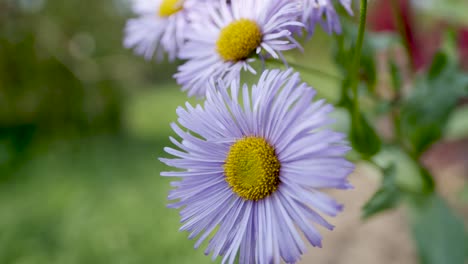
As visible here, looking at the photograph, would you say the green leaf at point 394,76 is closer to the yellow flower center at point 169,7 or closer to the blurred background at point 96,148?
the blurred background at point 96,148

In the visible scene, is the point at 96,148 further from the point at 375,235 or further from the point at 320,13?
the point at 320,13

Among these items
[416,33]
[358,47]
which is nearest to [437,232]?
[358,47]

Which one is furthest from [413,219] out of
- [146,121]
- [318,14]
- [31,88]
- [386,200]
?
[146,121]

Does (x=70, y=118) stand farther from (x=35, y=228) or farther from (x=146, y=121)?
(x=35, y=228)

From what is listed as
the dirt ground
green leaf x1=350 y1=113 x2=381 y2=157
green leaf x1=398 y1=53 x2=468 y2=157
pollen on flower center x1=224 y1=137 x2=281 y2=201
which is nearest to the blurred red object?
the dirt ground

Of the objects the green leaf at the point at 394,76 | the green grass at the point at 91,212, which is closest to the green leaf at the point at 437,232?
the green leaf at the point at 394,76

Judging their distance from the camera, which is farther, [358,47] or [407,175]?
[407,175]
